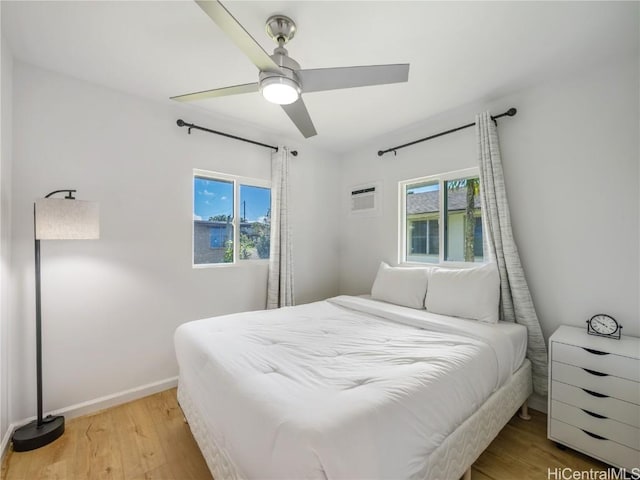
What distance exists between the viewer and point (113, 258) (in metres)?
2.28

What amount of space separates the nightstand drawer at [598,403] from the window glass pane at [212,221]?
287cm

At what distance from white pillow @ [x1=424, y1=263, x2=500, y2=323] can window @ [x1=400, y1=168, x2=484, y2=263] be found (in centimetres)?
39

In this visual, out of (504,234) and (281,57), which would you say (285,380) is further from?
(504,234)

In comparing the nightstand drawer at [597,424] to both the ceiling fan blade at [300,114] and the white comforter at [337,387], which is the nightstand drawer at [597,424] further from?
the ceiling fan blade at [300,114]

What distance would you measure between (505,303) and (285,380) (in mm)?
1890

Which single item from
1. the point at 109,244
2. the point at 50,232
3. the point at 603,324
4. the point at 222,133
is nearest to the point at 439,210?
the point at 603,324

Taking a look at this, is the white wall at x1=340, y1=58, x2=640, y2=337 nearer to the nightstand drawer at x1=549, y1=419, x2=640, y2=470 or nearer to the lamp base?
the nightstand drawer at x1=549, y1=419, x2=640, y2=470

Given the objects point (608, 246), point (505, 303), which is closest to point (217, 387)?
point (505, 303)

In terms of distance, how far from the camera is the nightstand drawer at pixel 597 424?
1520 millimetres

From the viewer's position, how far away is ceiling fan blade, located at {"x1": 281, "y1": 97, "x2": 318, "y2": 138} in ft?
5.57

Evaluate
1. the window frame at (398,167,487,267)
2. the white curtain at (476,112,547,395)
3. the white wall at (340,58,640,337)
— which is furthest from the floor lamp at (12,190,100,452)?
the white wall at (340,58,640,337)

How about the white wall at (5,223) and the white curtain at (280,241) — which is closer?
the white wall at (5,223)

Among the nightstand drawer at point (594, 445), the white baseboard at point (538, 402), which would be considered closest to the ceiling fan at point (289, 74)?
the nightstand drawer at point (594, 445)

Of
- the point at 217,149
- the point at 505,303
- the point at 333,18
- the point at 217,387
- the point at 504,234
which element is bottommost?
the point at 217,387
